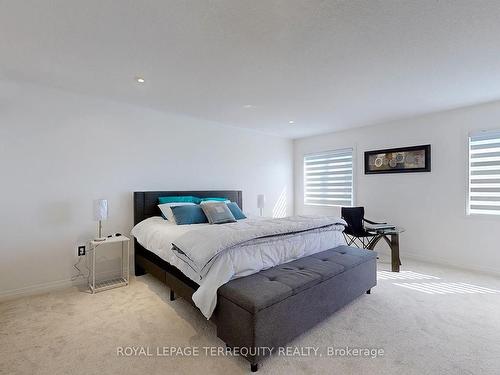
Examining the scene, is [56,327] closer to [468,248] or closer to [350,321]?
[350,321]

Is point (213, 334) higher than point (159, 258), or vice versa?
point (159, 258)

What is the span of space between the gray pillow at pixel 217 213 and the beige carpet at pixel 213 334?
1027mm

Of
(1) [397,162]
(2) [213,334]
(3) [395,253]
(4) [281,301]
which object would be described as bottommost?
(2) [213,334]

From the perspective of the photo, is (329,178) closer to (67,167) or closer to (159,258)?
(159,258)

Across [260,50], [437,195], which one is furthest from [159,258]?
[437,195]

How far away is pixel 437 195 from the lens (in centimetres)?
389

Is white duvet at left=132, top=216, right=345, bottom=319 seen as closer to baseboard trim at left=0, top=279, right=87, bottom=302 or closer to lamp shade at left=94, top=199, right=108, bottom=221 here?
lamp shade at left=94, top=199, right=108, bottom=221

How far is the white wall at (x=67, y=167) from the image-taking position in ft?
8.97

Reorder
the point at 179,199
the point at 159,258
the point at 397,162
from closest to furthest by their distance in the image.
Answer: the point at 159,258, the point at 179,199, the point at 397,162

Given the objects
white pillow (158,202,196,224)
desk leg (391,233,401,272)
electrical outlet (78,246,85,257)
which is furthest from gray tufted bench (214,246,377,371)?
electrical outlet (78,246,85,257)

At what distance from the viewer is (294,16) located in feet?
5.56

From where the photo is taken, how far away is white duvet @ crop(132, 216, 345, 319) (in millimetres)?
1925

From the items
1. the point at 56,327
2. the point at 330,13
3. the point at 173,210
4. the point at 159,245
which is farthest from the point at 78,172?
the point at 330,13

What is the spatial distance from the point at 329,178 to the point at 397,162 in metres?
1.34
